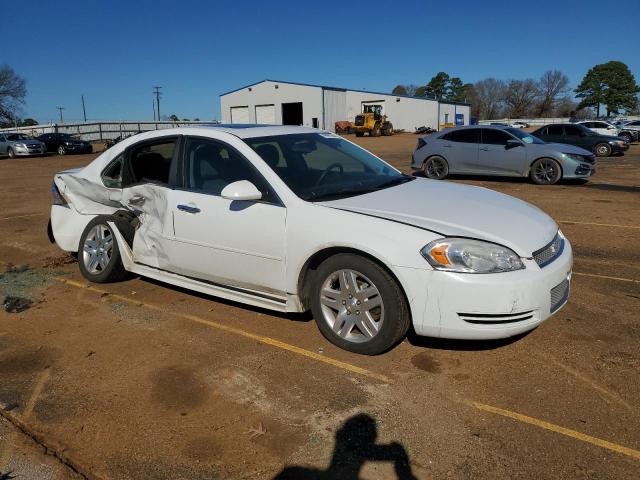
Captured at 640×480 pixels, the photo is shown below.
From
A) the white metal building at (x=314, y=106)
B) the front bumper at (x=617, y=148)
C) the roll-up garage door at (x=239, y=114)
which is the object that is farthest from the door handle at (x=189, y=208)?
the roll-up garage door at (x=239, y=114)

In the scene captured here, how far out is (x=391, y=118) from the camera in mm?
68375

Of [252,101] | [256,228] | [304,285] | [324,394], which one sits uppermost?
[252,101]

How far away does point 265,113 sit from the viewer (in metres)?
62.3

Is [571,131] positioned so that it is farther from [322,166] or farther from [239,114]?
[239,114]

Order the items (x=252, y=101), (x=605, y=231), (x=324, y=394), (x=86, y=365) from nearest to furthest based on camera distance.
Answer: (x=324, y=394) → (x=86, y=365) → (x=605, y=231) → (x=252, y=101)

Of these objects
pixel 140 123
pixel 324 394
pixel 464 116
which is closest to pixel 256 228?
pixel 324 394

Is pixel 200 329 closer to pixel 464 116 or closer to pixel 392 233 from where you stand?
pixel 392 233

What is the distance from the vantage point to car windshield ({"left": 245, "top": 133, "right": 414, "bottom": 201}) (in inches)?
161

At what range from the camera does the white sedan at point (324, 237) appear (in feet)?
10.9

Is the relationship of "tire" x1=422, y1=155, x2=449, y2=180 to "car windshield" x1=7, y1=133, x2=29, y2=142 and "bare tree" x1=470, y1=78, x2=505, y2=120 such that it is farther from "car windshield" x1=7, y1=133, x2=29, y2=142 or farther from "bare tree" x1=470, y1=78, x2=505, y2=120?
"bare tree" x1=470, y1=78, x2=505, y2=120

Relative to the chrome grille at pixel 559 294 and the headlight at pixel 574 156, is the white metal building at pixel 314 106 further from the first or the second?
the chrome grille at pixel 559 294

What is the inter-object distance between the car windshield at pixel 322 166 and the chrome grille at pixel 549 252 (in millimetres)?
1352

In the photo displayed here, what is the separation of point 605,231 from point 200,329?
6.13 metres

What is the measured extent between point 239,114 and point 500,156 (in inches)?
2125
